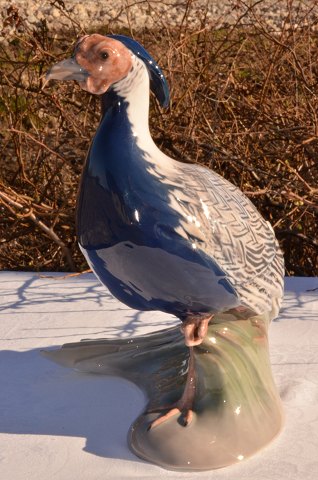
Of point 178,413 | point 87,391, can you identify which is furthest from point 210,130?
point 178,413

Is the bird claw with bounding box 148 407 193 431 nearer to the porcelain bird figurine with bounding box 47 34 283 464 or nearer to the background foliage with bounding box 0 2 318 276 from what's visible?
the porcelain bird figurine with bounding box 47 34 283 464

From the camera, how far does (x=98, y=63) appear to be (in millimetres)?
924

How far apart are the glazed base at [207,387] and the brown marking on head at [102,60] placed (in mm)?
348

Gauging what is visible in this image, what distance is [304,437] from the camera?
3.31ft

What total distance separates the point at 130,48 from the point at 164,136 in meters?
1.00

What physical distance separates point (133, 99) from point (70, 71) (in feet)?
0.25

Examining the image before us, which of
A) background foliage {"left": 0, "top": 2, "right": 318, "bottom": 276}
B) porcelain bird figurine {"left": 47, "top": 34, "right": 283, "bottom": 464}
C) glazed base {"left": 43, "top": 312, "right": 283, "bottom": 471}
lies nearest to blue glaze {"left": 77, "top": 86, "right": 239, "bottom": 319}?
porcelain bird figurine {"left": 47, "top": 34, "right": 283, "bottom": 464}

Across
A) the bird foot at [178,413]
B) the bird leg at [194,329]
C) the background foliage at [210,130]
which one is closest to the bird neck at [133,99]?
the bird leg at [194,329]

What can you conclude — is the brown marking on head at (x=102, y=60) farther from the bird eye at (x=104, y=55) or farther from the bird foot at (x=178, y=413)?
the bird foot at (x=178, y=413)

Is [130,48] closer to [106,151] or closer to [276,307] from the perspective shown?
[106,151]

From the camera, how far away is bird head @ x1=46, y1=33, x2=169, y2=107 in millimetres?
923

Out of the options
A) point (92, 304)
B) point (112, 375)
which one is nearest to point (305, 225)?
point (92, 304)

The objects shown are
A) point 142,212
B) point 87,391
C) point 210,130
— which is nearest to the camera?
point 142,212

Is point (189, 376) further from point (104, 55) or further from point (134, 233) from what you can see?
point (104, 55)
